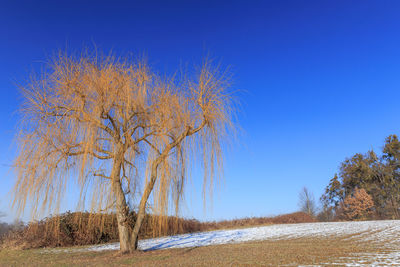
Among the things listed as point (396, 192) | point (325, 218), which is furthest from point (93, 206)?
point (325, 218)

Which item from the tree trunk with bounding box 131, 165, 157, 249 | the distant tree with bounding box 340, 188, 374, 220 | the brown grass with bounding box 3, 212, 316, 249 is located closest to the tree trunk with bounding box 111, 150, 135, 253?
the tree trunk with bounding box 131, 165, 157, 249

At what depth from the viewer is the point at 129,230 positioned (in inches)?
292

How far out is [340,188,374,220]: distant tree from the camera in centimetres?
2331

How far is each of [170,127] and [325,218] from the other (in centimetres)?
2660

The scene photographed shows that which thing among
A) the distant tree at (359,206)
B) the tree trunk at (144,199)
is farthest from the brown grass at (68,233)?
the distant tree at (359,206)

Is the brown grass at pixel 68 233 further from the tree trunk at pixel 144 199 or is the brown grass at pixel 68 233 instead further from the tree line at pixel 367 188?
the tree line at pixel 367 188

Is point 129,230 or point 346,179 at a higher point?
point 346,179

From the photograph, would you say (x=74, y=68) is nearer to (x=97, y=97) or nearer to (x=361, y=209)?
(x=97, y=97)

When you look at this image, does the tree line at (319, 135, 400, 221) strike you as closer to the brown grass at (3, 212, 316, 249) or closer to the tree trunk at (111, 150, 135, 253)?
the brown grass at (3, 212, 316, 249)

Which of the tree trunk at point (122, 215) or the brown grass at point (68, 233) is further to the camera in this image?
the brown grass at point (68, 233)

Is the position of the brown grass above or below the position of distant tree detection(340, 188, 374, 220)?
below

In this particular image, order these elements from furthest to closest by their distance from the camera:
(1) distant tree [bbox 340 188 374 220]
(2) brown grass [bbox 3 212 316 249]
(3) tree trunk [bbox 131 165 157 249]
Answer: (1) distant tree [bbox 340 188 374 220], (2) brown grass [bbox 3 212 316 249], (3) tree trunk [bbox 131 165 157 249]

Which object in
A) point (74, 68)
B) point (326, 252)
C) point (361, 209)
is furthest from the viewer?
point (361, 209)

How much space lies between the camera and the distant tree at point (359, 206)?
76.5 ft
